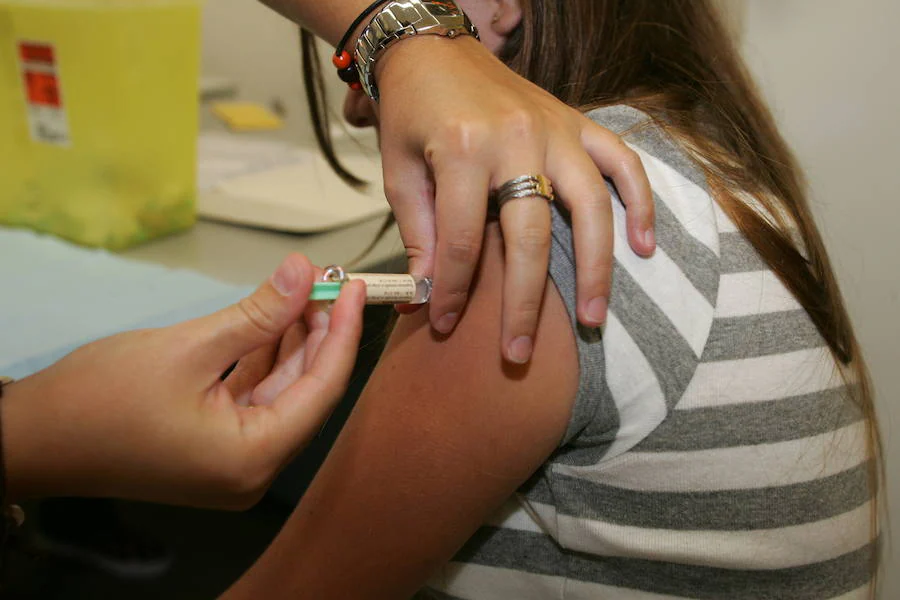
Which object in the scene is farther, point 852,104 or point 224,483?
point 852,104

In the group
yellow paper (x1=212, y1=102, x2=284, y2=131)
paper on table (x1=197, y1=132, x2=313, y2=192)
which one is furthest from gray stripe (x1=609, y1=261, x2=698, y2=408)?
yellow paper (x1=212, y1=102, x2=284, y2=131)

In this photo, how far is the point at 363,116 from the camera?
0.87m

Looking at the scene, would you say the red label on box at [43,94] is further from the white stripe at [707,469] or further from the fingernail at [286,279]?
the white stripe at [707,469]

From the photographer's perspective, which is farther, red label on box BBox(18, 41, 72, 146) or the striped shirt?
red label on box BBox(18, 41, 72, 146)

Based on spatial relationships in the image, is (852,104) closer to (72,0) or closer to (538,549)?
(538,549)

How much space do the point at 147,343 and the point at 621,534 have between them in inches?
14.2

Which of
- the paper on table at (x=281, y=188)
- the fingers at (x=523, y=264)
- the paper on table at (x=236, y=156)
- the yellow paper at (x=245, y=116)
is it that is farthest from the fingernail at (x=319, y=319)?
the yellow paper at (x=245, y=116)

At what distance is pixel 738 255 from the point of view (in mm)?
592

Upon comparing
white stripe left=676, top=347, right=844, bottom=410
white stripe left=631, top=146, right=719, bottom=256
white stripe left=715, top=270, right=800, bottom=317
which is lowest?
white stripe left=676, top=347, right=844, bottom=410

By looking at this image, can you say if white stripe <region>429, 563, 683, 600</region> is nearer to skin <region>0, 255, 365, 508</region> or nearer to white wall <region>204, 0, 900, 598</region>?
skin <region>0, 255, 365, 508</region>

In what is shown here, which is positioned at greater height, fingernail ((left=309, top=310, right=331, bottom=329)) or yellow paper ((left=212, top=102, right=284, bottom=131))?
fingernail ((left=309, top=310, right=331, bottom=329))

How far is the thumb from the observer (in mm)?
510

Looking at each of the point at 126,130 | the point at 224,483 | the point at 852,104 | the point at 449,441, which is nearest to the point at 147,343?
the point at 224,483

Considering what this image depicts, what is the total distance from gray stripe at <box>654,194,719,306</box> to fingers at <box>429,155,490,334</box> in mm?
141
